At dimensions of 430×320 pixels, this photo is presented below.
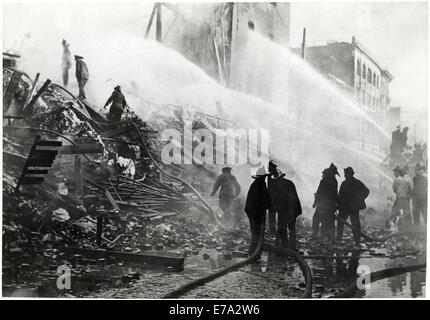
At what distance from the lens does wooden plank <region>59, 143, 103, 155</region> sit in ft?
24.5

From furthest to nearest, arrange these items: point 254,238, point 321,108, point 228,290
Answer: point 321,108 → point 254,238 → point 228,290

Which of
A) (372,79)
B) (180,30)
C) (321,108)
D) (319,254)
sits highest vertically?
(180,30)

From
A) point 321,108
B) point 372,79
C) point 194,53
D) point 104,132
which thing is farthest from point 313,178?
point 104,132

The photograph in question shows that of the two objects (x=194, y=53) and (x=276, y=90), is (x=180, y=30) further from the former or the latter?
(x=276, y=90)

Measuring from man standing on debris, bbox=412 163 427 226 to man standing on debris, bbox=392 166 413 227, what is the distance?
0.09m

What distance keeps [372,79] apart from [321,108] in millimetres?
1123

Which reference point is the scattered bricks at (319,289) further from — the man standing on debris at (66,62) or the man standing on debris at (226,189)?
the man standing on debris at (66,62)

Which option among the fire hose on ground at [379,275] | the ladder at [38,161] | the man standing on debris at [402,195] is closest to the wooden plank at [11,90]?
the ladder at [38,161]

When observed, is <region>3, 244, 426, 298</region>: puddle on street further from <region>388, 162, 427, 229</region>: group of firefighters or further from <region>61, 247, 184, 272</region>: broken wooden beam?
<region>388, 162, 427, 229</region>: group of firefighters

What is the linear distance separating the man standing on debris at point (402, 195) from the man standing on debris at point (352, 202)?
0.68 metres

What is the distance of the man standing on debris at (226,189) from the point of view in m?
7.68

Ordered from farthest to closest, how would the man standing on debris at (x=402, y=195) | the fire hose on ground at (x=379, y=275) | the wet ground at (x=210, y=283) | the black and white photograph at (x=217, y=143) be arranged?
the man standing on debris at (x=402, y=195) < the black and white photograph at (x=217, y=143) < the fire hose on ground at (x=379, y=275) < the wet ground at (x=210, y=283)

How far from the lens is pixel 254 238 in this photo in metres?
7.50

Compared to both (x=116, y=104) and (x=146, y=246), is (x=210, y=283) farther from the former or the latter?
(x=116, y=104)
